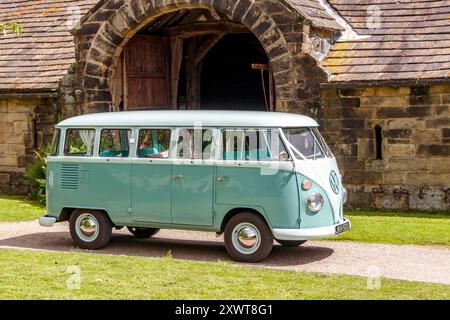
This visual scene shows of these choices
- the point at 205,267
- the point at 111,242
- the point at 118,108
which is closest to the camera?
the point at 205,267

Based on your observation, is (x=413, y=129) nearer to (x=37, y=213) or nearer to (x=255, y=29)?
(x=255, y=29)

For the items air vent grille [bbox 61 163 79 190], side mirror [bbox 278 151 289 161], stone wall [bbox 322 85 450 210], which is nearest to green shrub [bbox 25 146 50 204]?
air vent grille [bbox 61 163 79 190]

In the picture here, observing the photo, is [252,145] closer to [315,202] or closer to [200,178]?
[200,178]

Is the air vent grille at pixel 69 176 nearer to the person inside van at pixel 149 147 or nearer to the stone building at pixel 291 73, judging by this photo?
the person inside van at pixel 149 147

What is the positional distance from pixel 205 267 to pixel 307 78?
6.03m

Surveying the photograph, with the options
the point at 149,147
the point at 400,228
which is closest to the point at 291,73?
the point at 400,228

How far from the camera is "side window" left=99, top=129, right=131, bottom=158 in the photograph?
455 inches

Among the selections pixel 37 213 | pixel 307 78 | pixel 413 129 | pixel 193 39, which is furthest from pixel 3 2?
pixel 413 129

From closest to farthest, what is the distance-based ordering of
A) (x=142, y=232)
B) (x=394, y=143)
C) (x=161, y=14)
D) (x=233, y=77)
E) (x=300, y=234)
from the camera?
(x=300, y=234)
(x=142, y=232)
(x=394, y=143)
(x=161, y=14)
(x=233, y=77)

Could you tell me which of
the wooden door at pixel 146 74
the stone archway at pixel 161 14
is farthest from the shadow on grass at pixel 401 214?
the wooden door at pixel 146 74

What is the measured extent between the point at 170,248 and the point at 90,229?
1209 millimetres

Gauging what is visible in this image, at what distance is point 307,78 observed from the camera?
48.8ft

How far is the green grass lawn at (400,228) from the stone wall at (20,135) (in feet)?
24.5

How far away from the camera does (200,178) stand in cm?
1082
